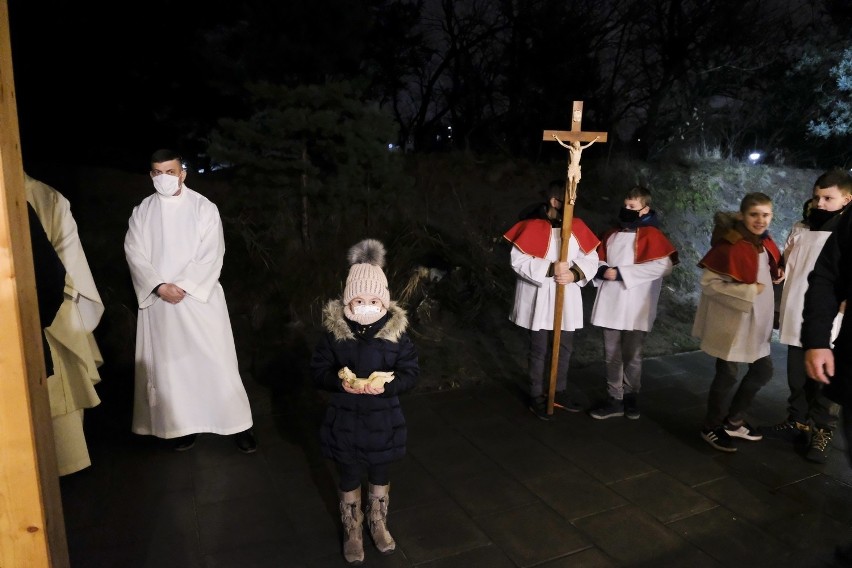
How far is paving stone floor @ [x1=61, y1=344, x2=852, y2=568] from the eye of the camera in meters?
3.14

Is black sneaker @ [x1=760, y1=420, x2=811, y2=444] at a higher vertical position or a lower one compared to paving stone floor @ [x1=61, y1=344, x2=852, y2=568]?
higher

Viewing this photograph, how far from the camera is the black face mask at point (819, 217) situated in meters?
4.12

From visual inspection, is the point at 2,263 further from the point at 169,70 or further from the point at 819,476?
the point at 169,70

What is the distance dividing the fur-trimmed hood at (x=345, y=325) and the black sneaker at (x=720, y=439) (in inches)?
109

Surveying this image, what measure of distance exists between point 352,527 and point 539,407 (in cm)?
228

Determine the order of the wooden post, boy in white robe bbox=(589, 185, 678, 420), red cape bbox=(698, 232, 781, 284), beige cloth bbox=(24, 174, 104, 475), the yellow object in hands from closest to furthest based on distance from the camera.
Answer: the wooden post → the yellow object in hands → beige cloth bbox=(24, 174, 104, 475) → red cape bbox=(698, 232, 781, 284) → boy in white robe bbox=(589, 185, 678, 420)

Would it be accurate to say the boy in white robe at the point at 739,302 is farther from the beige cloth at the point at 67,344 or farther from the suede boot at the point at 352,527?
the beige cloth at the point at 67,344

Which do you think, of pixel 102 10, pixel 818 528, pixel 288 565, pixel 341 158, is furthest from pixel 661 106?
pixel 288 565

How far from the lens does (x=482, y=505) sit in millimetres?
3588

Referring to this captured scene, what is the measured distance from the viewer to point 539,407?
491cm

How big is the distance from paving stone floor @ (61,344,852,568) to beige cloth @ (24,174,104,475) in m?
0.27

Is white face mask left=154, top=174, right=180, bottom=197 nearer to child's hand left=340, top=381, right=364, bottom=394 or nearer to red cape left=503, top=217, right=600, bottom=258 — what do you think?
child's hand left=340, top=381, right=364, bottom=394

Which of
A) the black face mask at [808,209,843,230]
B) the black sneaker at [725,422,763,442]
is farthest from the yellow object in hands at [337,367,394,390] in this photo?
the black face mask at [808,209,843,230]

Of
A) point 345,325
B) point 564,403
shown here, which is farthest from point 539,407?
point 345,325
